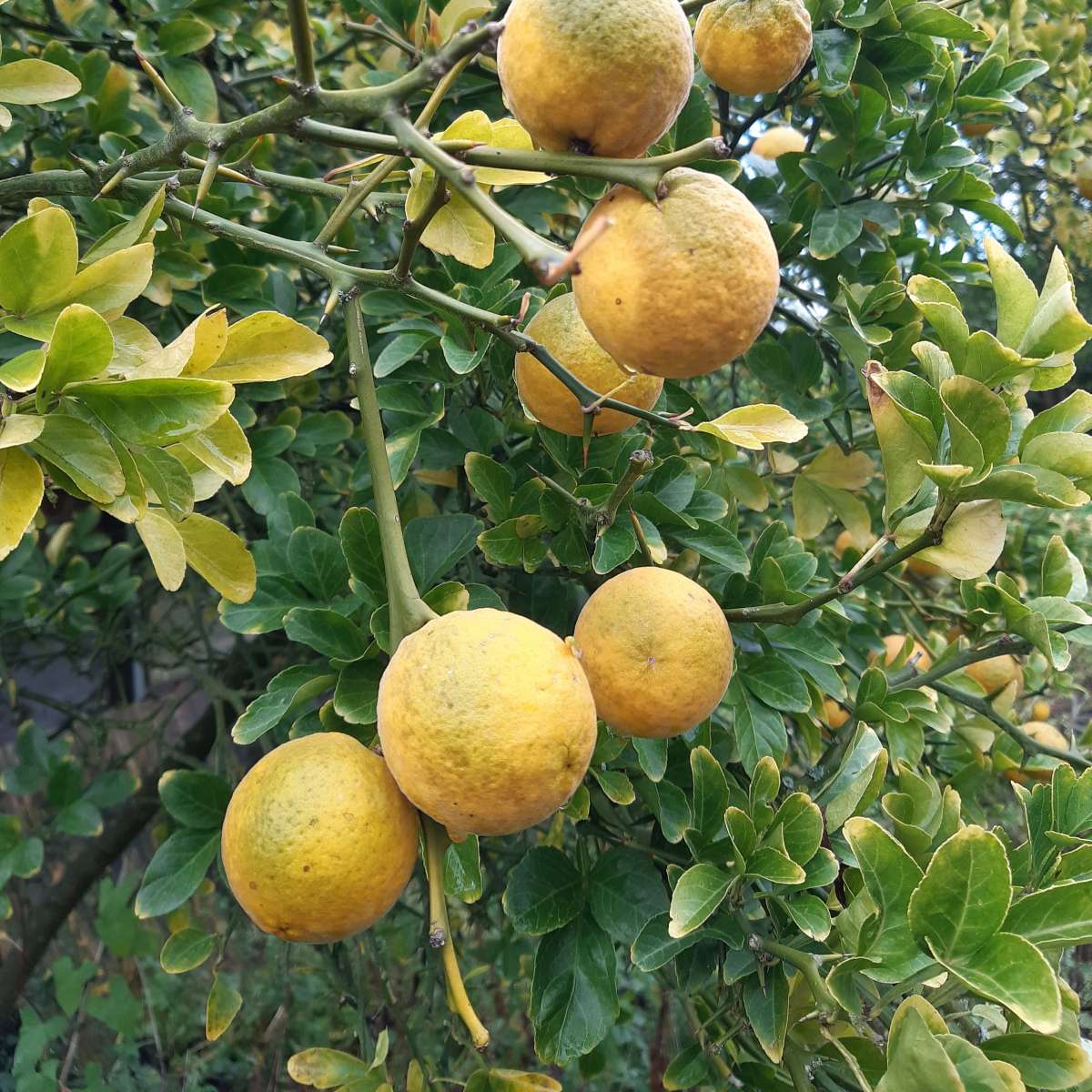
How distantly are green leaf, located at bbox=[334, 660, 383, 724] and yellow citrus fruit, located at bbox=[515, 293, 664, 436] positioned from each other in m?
0.26

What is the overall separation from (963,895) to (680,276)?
0.46 metres

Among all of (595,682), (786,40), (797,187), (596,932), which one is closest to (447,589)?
(595,682)

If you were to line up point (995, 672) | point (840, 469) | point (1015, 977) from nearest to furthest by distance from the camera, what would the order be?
1. point (1015, 977)
2. point (840, 469)
3. point (995, 672)

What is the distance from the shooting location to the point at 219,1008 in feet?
2.93

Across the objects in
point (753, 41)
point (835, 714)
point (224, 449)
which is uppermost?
point (753, 41)

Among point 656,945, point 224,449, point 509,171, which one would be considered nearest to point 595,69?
point 509,171

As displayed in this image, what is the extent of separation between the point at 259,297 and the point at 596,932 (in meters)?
0.84

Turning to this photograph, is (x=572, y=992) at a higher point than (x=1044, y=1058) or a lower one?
lower

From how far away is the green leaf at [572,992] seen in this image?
848 mm

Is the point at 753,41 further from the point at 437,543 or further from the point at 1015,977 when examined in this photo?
the point at 1015,977

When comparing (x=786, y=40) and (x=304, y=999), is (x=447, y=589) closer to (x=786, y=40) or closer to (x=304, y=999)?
(x=786, y=40)

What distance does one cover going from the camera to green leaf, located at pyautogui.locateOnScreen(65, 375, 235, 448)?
0.54 meters

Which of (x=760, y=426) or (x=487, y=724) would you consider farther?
(x=760, y=426)

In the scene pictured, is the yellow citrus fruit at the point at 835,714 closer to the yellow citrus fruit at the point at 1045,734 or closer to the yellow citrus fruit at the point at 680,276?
the yellow citrus fruit at the point at 1045,734
